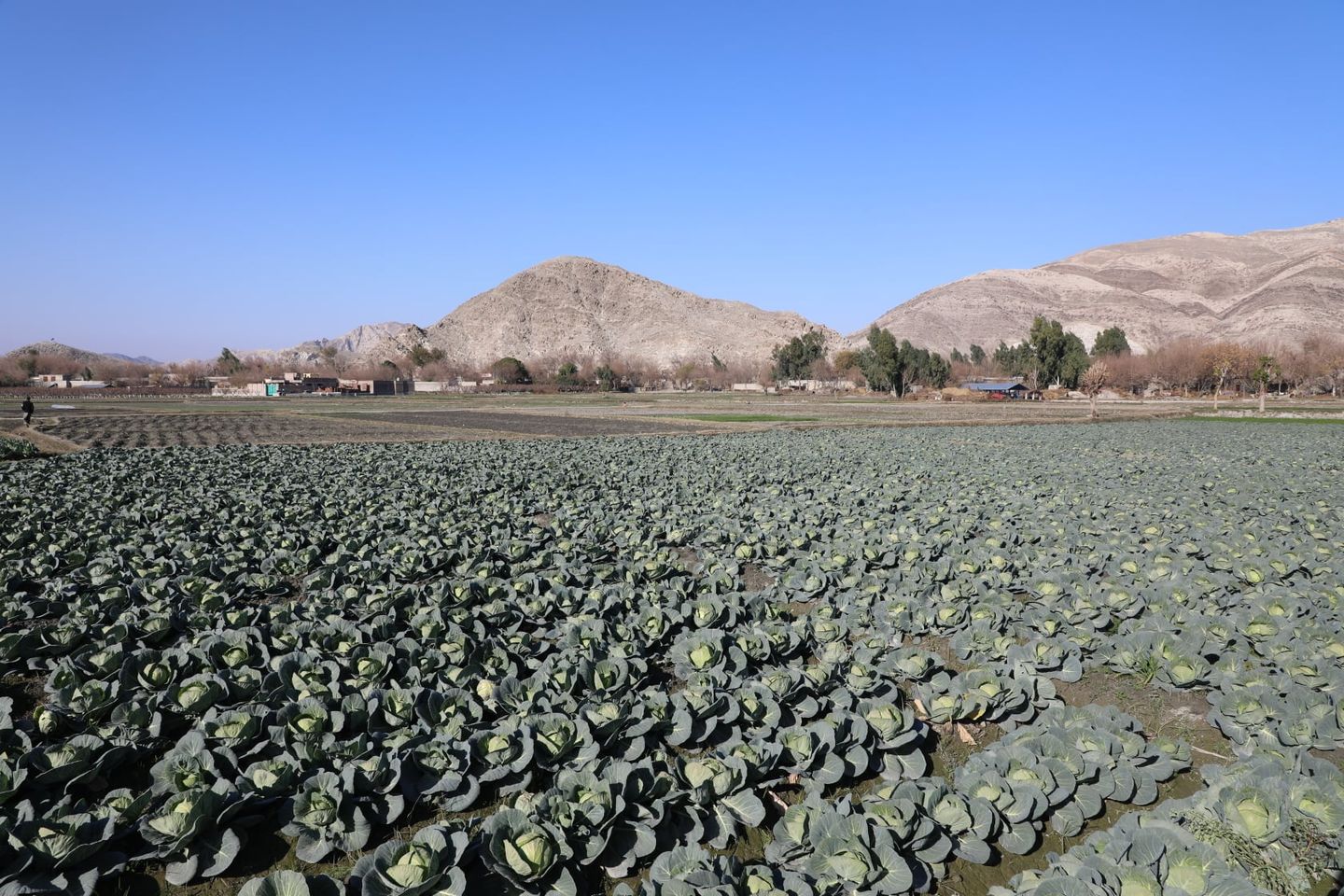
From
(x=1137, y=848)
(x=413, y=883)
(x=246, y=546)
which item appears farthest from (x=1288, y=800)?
(x=246, y=546)

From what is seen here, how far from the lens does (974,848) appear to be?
4.48 m

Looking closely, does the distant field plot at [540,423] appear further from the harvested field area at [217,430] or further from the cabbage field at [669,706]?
the cabbage field at [669,706]

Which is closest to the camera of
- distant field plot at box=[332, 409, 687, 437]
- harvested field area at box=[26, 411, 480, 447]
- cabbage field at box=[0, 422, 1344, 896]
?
cabbage field at box=[0, 422, 1344, 896]

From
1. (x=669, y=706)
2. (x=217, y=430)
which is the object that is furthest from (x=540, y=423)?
(x=669, y=706)

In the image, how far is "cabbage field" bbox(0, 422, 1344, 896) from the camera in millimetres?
4336

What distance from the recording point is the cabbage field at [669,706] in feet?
14.2

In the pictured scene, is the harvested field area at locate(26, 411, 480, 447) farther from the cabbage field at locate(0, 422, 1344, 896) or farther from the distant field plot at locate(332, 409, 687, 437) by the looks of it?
the cabbage field at locate(0, 422, 1344, 896)

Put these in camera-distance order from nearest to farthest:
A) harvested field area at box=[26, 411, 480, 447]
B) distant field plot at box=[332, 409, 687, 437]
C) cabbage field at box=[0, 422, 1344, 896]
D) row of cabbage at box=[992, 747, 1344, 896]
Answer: row of cabbage at box=[992, 747, 1344, 896], cabbage field at box=[0, 422, 1344, 896], harvested field area at box=[26, 411, 480, 447], distant field plot at box=[332, 409, 687, 437]

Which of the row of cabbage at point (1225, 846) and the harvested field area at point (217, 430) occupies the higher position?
the harvested field area at point (217, 430)

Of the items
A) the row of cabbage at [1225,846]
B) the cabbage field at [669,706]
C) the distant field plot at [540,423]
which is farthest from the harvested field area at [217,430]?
the row of cabbage at [1225,846]

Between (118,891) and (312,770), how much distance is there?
121cm

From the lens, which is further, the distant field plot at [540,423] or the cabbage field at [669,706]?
the distant field plot at [540,423]

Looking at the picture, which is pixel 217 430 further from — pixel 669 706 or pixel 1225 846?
pixel 1225 846

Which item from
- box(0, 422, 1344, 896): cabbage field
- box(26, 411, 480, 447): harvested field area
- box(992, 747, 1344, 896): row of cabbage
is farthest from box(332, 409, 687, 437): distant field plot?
box(992, 747, 1344, 896): row of cabbage
